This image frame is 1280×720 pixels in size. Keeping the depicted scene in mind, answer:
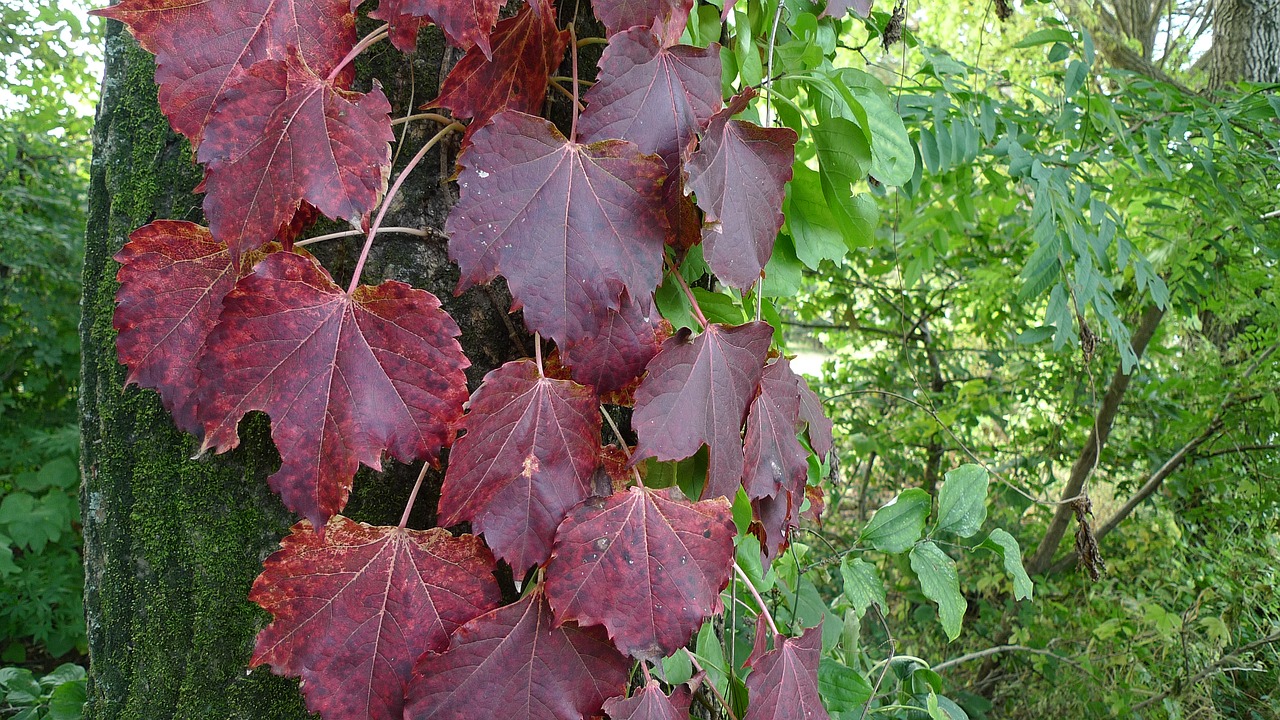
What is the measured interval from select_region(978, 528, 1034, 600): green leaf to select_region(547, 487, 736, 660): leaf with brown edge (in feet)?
2.55

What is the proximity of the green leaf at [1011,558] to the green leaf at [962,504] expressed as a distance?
0.03 meters

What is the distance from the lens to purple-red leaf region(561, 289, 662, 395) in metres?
0.70

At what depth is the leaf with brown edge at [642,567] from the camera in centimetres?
66

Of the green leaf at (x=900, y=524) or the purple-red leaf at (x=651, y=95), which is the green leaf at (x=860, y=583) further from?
the purple-red leaf at (x=651, y=95)

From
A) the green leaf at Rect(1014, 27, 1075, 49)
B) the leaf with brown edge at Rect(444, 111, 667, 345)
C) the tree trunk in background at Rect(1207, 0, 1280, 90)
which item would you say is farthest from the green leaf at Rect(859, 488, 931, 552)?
the tree trunk in background at Rect(1207, 0, 1280, 90)

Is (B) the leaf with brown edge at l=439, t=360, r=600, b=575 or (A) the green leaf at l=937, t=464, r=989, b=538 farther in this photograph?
(A) the green leaf at l=937, t=464, r=989, b=538

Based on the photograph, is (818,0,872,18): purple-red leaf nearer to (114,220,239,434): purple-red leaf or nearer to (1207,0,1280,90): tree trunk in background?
Answer: (114,220,239,434): purple-red leaf

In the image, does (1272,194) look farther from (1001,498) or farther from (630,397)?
(630,397)

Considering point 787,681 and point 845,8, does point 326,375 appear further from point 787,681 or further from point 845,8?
point 845,8

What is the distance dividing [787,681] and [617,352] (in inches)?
16.6

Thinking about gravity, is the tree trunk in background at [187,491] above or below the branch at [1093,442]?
above

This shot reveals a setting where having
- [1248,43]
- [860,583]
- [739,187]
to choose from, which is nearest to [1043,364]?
[1248,43]

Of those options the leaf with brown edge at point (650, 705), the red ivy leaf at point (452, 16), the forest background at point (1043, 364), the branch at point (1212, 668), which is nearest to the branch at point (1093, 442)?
the forest background at point (1043, 364)

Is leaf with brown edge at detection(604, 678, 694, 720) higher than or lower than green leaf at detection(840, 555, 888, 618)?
higher
